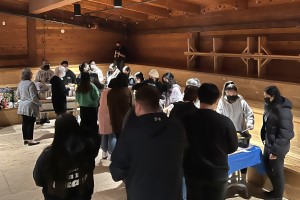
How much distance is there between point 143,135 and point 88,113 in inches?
138

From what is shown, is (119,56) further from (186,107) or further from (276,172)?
(186,107)

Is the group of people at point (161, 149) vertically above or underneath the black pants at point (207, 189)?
above

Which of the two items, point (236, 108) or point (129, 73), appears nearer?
point (236, 108)

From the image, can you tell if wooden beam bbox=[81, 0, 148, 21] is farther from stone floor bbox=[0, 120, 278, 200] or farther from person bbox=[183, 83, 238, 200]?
person bbox=[183, 83, 238, 200]

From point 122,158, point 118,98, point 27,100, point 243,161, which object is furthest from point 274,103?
point 27,100

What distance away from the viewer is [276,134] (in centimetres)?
376

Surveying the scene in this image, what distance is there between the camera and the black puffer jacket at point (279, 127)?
3668 millimetres

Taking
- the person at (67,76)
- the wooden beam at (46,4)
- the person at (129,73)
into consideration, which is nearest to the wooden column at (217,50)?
the person at (129,73)

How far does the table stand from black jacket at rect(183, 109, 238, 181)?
1.04 meters

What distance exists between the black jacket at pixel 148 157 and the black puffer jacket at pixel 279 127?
76.8 inches

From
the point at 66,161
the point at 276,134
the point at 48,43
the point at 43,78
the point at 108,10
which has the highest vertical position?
the point at 108,10

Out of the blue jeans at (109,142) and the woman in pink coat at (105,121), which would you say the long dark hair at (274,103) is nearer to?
the woman in pink coat at (105,121)

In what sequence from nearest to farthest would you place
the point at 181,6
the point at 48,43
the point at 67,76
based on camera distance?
the point at 181,6 → the point at 67,76 → the point at 48,43

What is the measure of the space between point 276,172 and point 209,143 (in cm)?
174
